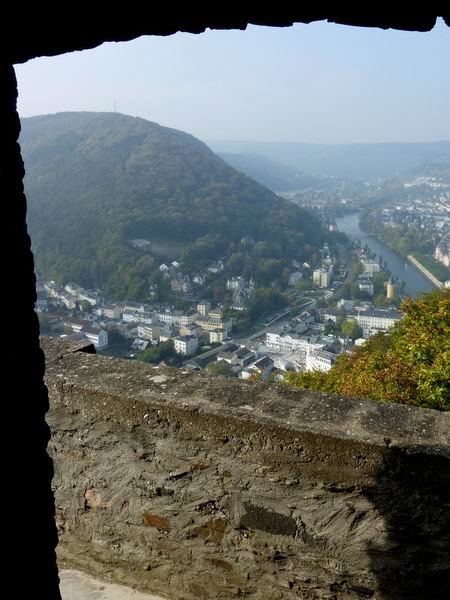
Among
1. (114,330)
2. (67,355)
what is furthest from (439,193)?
(67,355)

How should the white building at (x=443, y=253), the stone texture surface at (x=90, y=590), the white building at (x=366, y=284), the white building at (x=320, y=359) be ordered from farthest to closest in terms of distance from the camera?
the white building at (x=443, y=253) < the white building at (x=366, y=284) < the white building at (x=320, y=359) < the stone texture surface at (x=90, y=590)

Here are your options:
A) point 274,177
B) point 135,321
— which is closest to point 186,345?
point 135,321

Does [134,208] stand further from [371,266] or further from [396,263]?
[396,263]

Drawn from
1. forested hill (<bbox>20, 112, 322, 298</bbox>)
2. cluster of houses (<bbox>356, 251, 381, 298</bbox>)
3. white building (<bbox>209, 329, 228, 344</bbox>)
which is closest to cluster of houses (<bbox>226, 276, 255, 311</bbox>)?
forested hill (<bbox>20, 112, 322, 298</bbox>)

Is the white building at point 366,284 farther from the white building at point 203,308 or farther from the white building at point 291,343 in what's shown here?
the white building at point 291,343

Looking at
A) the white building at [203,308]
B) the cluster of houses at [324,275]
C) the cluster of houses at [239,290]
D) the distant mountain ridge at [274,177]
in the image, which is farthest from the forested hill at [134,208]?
the distant mountain ridge at [274,177]

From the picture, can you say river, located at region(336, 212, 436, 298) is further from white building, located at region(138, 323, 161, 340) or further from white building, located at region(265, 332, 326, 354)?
white building, located at region(138, 323, 161, 340)

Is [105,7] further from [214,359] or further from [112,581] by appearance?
[214,359]
